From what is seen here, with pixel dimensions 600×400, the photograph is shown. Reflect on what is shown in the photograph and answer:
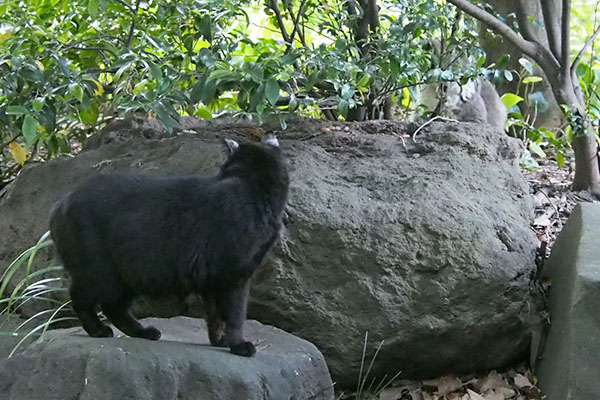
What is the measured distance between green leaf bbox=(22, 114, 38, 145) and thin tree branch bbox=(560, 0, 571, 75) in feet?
11.9

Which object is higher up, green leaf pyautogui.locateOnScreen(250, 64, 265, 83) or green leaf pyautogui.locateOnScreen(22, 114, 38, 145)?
green leaf pyautogui.locateOnScreen(250, 64, 265, 83)

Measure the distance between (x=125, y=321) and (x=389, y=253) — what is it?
145 centimetres

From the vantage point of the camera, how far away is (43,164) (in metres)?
4.87

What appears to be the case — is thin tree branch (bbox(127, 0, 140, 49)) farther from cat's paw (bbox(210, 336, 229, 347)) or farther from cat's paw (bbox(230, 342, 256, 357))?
cat's paw (bbox(230, 342, 256, 357))

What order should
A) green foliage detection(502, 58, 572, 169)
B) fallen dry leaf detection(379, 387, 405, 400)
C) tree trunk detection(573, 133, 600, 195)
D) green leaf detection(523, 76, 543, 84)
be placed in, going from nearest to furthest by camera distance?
fallen dry leaf detection(379, 387, 405, 400)
tree trunk detection(573, 133, 600, 195)
green foliage detection(502, 58, 572, 169)
green leaf detection(523, 76, 543, 84)

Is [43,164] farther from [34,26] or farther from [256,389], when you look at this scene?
[256,389]

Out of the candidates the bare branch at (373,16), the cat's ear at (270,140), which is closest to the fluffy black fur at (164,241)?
the cat's ear at (270,140)

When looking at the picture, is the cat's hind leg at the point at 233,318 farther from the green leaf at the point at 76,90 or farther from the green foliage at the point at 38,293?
the green leaf at the point at 76,90

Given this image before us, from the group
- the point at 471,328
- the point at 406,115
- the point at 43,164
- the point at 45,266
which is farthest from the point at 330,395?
the point at 406,115

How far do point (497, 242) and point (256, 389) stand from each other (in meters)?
1.78

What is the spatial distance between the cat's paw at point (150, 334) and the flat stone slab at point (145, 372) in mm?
96

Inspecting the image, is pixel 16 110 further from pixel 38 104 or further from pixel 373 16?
pixel 373 16

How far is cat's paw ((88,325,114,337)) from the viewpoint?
342cm

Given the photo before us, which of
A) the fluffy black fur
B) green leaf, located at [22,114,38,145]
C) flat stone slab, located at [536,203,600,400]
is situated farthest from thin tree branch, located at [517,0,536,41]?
green leaf, located at [22,114,38,145]
